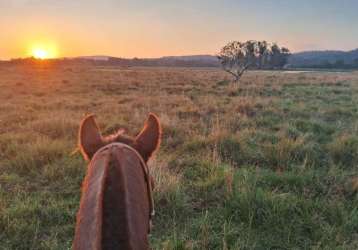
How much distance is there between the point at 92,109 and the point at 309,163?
24.5 feet

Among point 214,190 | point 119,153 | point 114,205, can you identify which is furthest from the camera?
point 214,190

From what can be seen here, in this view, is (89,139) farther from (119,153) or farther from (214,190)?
(214,190)

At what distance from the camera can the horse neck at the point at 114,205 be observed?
1.02 metres

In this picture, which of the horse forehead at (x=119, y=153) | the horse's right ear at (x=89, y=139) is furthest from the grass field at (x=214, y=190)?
the horse forehead at (x=119, y=153)

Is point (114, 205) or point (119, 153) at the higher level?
point (119, 153)

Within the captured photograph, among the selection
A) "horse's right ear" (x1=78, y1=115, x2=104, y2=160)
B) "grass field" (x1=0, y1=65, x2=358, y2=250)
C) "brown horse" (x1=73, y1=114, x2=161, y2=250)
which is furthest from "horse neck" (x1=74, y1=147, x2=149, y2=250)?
"grass field" (x1=0, y1=65, x2=358, y2=250)

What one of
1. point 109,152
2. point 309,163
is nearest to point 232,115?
point 309,163

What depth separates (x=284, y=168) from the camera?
5.34 m

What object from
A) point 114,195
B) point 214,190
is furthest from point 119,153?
point 214,190

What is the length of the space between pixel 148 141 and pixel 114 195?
17.8 inches

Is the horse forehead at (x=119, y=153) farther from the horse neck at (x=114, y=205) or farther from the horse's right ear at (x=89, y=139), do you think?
the horse's right ear at (x=89, y=139)

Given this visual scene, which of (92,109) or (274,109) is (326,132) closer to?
(274,109)

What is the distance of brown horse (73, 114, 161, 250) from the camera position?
1022 mm

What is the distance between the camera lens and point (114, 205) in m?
1.06
